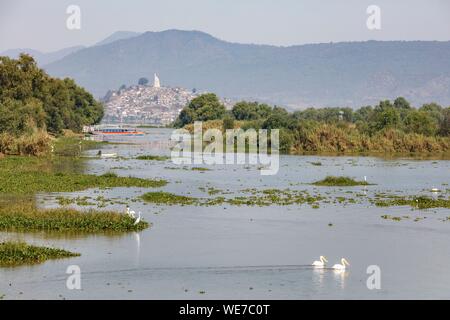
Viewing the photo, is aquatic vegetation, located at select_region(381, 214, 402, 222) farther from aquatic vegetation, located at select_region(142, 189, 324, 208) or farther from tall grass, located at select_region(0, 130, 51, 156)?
tall grass, located at select_region(0, 130, 51, 156)

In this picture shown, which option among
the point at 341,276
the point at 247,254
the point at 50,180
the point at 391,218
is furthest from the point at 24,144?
the point at 341,276

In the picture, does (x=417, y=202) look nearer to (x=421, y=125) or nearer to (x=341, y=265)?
(x=341, y=265)

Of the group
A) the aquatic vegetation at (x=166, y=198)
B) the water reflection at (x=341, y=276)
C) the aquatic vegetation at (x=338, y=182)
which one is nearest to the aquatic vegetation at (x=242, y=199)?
the aquatic vegetation at (x=166, y=198)

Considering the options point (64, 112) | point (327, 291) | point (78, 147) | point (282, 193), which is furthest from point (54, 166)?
point (64, 112)

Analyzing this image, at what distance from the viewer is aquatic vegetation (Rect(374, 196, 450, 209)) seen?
43.9m

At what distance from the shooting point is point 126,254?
97.3 feet

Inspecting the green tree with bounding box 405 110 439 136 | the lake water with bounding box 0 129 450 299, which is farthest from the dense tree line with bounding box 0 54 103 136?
the green tree with bounding box 405 110 439 136

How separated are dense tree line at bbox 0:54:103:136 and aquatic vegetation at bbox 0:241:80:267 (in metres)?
46.4

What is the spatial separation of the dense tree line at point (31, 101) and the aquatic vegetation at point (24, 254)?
46.4 m

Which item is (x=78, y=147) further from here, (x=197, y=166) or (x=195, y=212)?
(x=195, y=212)

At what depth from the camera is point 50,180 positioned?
164ft

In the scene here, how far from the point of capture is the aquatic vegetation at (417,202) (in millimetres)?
43906

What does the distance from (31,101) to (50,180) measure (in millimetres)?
48527
